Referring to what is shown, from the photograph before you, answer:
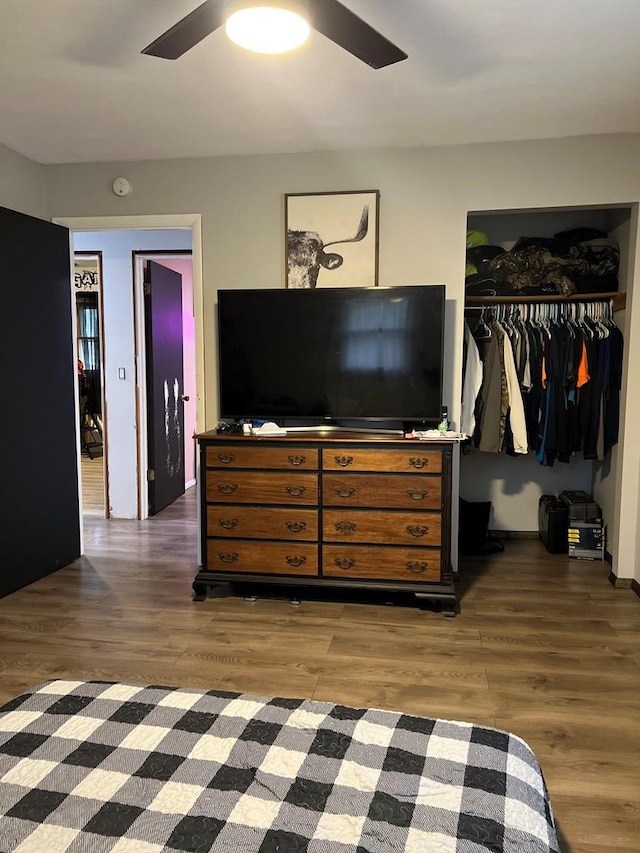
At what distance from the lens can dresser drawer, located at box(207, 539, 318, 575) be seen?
11.1ft

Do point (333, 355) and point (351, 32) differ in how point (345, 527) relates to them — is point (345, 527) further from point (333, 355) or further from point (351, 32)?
point (351, 32)

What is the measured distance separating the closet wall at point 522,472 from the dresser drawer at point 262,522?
1447 millimetres

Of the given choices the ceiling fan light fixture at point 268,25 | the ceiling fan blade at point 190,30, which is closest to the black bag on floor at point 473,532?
the ceiling fan light fixture at point 268,25

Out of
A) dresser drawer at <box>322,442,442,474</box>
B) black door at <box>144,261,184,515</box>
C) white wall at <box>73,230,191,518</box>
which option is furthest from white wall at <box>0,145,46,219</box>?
dresser drawer at <box>322,442,442,474</box>

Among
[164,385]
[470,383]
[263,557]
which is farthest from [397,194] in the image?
[164,385]

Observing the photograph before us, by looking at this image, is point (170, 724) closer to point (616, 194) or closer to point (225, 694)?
point (225, 694)

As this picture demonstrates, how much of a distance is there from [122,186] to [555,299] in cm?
280

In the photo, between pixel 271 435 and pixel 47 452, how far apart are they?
1481 millimetres

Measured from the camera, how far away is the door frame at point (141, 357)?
5129mm

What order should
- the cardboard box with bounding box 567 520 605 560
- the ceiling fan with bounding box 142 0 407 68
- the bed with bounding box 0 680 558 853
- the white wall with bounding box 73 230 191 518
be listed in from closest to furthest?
the bed with bounding box 0 680 558 853
the ceiling fan with bounding box 142 0 407 68
the cardboard box with bounding box 567 520 605 560
the white wall with bounding box 73 230 191 518

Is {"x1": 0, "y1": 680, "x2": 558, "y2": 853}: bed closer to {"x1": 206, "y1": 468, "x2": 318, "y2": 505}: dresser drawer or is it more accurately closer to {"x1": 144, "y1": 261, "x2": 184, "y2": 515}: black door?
{"x1": 206, "y1": 468, "x2": 318, "y2": 505}: dresser drawer

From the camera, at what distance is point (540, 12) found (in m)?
2.20

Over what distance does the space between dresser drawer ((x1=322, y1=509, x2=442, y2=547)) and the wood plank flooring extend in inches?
15.4

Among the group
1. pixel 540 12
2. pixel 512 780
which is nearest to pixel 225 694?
pixel 512 780
